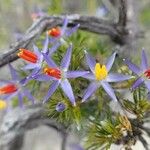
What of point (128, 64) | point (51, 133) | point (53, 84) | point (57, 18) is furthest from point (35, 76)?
point (51, 133)

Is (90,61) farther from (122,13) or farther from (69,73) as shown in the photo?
(122,13)

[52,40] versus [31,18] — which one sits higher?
[52,40]

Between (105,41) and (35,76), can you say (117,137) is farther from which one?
(105,41)

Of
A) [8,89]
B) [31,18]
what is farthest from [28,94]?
[31,18]

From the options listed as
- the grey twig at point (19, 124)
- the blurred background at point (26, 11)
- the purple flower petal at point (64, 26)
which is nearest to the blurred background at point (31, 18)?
the blurred background at point (26, 11)

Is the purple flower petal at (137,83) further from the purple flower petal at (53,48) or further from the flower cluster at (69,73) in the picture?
the purple flower petal at (53,48)
